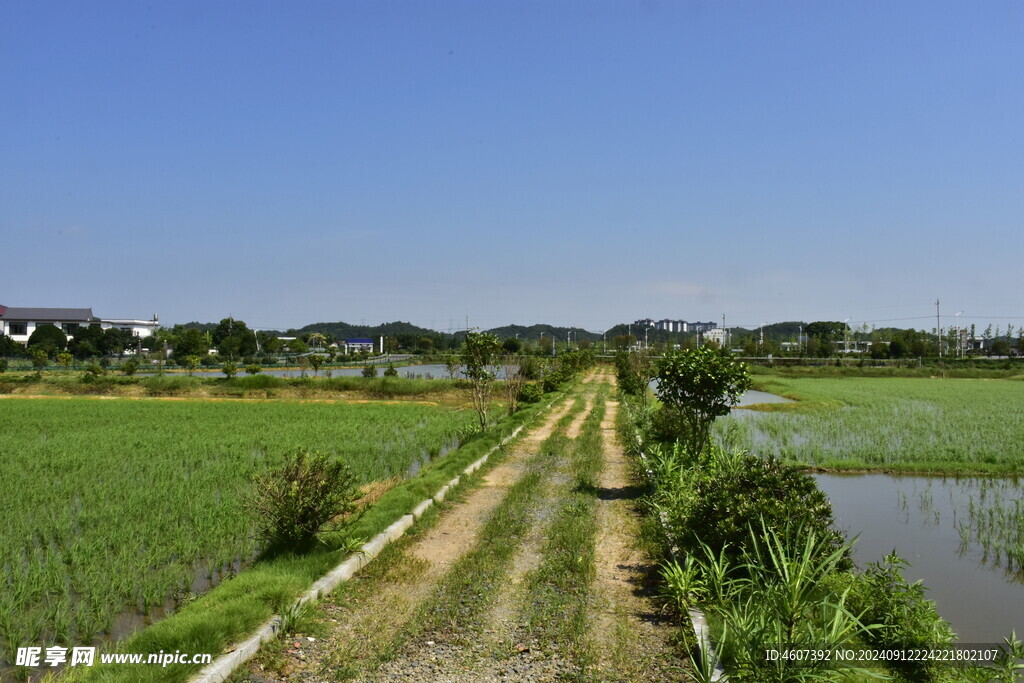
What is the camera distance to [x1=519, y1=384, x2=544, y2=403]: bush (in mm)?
25859

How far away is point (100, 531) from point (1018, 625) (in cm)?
969

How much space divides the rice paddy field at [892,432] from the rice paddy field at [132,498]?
9113 millimetres

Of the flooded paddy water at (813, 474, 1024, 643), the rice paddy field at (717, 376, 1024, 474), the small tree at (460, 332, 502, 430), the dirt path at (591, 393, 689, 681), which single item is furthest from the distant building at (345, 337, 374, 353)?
the dirt path at (591, 393, 689, 681)

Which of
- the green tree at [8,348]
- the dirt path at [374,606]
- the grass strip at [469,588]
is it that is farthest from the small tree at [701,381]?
the green tree at [8,348]

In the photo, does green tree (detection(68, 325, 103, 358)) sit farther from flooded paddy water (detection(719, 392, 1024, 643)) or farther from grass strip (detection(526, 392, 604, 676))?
flooded paddy water (detection(719, 392, 1024, 643))

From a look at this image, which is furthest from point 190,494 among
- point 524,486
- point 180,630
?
point 180,630

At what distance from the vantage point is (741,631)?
4.29m

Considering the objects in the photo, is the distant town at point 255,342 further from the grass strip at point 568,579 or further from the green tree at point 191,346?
the grass strip at point 568,579

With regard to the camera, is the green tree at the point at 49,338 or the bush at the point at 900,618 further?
the green tree at the point at 49,338

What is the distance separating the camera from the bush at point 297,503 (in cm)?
661

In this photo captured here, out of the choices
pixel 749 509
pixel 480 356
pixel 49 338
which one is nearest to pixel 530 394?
pixel 480 356

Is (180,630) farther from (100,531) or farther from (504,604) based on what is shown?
(100,531)

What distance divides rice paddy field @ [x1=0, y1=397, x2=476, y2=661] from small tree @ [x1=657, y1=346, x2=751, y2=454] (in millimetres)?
5047

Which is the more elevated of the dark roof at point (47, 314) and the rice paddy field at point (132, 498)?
the dark roof at point (47, 314)
